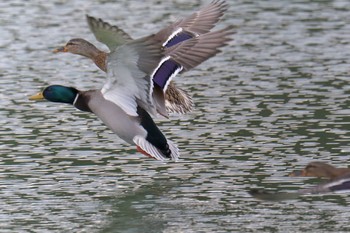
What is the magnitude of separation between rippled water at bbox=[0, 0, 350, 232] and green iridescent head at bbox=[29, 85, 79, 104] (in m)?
0.75

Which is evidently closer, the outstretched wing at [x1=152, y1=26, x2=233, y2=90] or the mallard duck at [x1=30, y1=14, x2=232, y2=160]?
the mallard duck at [x1=30, y1=14, x2=232, y2=160]

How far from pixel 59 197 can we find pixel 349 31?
10965 millimetres

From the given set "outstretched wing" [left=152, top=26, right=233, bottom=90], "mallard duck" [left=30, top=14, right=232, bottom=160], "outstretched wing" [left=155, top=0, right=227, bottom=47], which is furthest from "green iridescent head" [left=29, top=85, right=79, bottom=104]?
"outstretched wing" [left=155, top=0, right=227, bottom=47]

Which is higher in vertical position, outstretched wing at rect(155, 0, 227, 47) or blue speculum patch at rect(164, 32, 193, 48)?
outstretched wing at rect(155, 0, 227, 47)

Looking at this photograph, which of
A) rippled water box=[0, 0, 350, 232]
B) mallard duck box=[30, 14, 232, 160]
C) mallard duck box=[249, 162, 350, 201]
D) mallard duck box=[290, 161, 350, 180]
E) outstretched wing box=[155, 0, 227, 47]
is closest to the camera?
mallard duck box=[249, 162, 350, 201]

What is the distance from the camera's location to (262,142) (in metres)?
13.2

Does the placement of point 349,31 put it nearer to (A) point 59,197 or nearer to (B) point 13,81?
(B) point 13,81

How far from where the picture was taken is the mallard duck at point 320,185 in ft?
29.5

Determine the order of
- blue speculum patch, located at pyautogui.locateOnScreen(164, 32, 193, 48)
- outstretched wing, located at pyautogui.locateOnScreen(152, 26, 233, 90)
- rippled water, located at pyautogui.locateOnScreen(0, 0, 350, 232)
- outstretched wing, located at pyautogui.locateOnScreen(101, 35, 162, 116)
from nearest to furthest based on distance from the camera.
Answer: rippled water, located at pyautogui.locateOnScreen(0, 0, 350, 232) → outstretched wing, located at pyautogui.locateOnScreen(101, 35, 162, 116) → outstretched wing, located at pyautogui.locateOnScreen(152, 26, 233, 90) → blue speculum patch, located at pyautogui.locateOnScreen(164, 32, 193, 48)

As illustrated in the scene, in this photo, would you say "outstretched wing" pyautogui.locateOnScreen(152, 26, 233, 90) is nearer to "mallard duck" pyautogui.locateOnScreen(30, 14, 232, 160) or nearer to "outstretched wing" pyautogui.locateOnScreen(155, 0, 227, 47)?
"mallard duck" pyautogui.locateOnScreen(30, 14, 232, 160)

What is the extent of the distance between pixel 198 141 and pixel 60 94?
2.09 meters

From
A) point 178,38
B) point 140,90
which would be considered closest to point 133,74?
point 140,90

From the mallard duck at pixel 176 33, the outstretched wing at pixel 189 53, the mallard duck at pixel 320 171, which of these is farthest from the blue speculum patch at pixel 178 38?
the mallard duck at pixel 320 171

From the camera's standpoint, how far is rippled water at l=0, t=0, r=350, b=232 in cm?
1038
